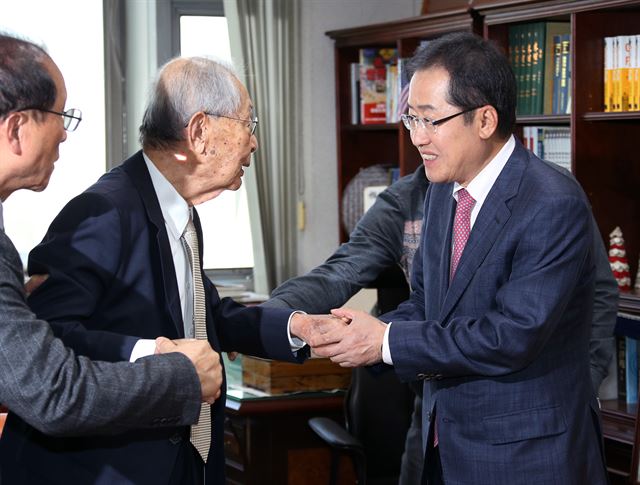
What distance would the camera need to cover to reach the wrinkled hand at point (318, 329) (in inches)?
98.9

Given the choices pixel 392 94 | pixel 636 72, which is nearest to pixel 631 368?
pixel 636 72

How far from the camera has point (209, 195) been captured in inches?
88.0

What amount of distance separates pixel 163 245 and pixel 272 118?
11.1 ft

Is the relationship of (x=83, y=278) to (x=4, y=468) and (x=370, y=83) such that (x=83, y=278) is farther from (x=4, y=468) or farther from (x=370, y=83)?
(x=370, y=83)

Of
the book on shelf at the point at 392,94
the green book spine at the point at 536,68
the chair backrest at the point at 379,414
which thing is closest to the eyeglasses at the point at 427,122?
the chair backrest at the point at 379,414

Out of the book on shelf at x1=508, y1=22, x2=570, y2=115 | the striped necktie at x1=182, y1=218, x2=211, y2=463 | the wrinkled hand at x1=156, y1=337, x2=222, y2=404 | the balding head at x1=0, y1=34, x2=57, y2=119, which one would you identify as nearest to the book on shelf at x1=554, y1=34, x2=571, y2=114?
the book on shelf at x1=508, y1=22, x2=570, y2=115

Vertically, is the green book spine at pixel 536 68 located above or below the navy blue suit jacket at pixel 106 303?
above

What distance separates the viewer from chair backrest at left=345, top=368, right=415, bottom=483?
3697 mm

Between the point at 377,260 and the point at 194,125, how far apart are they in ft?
3.52

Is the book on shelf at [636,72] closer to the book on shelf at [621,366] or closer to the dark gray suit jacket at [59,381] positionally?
the book on shelf at [621,366]

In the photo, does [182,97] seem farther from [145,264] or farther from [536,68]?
[536,68]

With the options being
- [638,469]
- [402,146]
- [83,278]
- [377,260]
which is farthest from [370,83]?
[83,278]

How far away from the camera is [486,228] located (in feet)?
7.43

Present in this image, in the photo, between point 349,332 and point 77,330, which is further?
point 349,332
